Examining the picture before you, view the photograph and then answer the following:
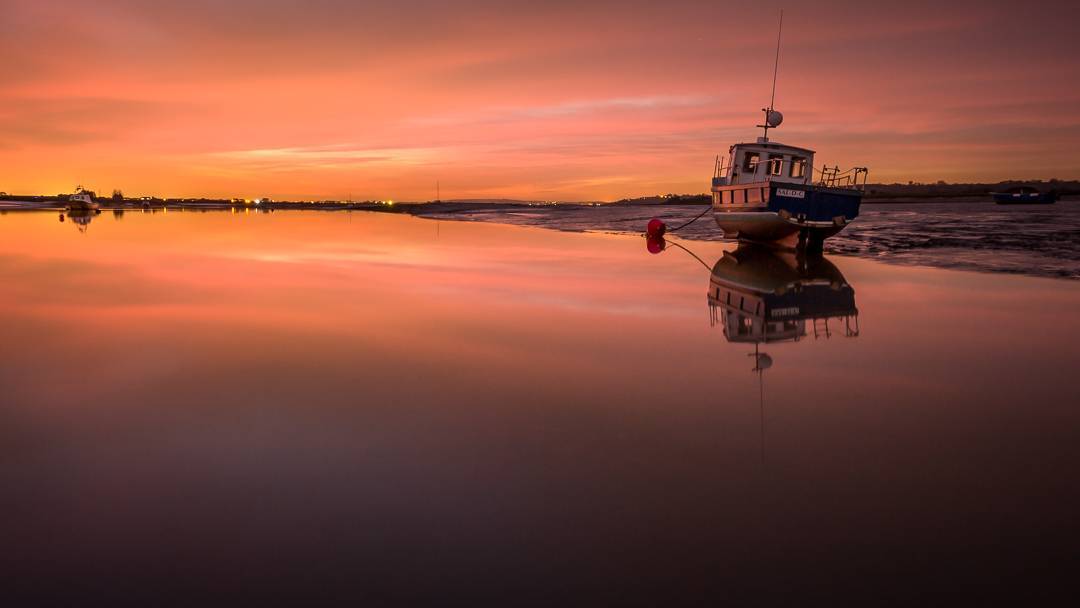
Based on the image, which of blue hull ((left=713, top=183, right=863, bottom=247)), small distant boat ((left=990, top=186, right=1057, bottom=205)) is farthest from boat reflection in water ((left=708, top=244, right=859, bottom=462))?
small distant boat ((left=990, top=186, right=1057, bottom=205))

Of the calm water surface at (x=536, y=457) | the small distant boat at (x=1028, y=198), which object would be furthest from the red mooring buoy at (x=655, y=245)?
the small distant boat at (x=1028, y=198)

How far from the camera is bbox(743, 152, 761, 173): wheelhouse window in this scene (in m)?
27.9

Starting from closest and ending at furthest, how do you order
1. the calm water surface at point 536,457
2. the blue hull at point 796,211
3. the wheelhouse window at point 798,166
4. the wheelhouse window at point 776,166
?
the calm water surface at point 536,457
the blue hull at point 796,211
the wheelhouse window at point 776,166
the wheelhouse window at point 798,166

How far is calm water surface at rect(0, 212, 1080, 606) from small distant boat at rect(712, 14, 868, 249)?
13042 millimetres

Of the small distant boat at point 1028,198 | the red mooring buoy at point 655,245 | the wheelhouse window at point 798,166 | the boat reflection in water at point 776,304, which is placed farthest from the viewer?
the small distant boat at point 1028,198

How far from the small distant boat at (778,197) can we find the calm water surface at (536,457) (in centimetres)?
1304

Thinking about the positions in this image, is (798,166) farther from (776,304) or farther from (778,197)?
(776,304)

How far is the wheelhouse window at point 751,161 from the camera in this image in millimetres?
27906

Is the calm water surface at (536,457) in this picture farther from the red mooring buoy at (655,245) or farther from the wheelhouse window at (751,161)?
the wheelhouse window at (751,161)

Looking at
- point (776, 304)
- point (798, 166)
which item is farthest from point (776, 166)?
point (776, 304)

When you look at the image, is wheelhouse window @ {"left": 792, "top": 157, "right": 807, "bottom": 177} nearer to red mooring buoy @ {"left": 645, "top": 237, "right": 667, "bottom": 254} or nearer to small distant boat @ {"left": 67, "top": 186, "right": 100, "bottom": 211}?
red mooring buoy @ {"left": 645, "top": 237, "right": 667, "bottom": 254}

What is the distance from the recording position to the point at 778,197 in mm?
23844

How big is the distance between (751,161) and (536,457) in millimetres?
26079

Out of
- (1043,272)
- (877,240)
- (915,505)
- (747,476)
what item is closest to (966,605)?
(915,505)
